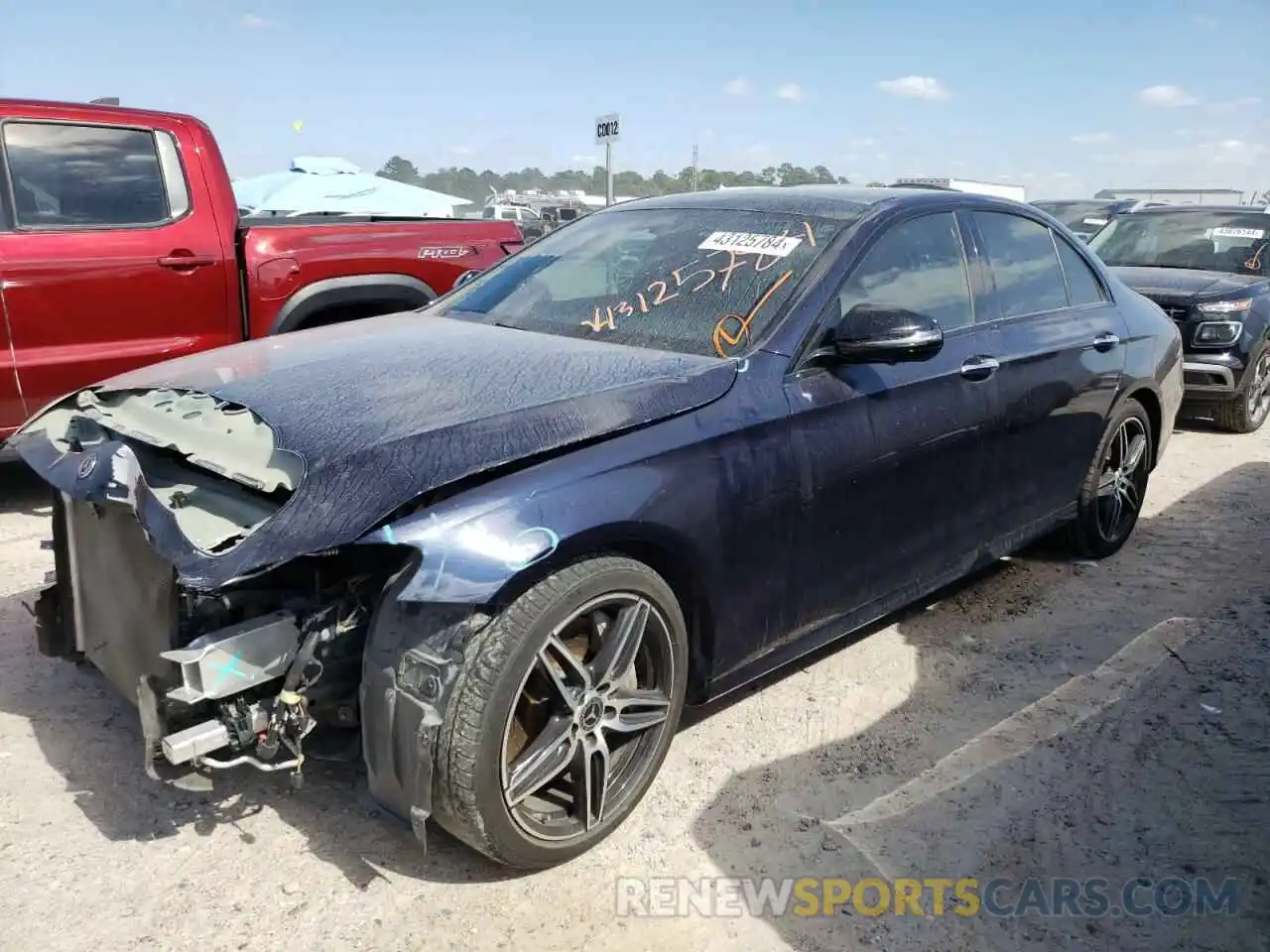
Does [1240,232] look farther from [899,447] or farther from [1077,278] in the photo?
[899,447]

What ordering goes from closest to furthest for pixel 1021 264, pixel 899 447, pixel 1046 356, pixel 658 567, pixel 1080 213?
pixel 658 567
pixel 899 447
pixel 1046 356
pixel 1021 264
pixel 1080 213

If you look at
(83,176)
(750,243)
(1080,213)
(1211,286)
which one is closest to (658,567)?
(750,243)

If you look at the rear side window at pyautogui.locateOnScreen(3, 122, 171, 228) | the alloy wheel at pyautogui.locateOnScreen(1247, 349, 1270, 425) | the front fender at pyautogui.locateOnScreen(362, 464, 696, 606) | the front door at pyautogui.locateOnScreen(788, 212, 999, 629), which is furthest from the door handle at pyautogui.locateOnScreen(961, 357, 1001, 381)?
the alloy wheel at pyautogui.locateOnScreen(1247, 349, 1270, 425)

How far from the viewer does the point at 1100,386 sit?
4.41 m

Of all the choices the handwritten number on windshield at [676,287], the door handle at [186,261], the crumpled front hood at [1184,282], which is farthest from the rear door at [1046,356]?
the door handle at [186,261]

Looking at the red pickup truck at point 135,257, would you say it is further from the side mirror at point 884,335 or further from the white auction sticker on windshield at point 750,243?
the side mirror at point 884,335

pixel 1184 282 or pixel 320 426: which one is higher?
pixel 1184 282

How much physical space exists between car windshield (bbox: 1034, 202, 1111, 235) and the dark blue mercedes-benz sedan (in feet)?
49.5

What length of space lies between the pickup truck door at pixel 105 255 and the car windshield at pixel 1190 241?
7513 millimetres

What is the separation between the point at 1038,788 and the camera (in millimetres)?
3023

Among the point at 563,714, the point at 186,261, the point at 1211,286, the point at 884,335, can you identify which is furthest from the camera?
the point at 1211,286

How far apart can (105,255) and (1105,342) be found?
15.9ft

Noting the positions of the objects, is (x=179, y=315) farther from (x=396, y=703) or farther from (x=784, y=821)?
(x=784, y=821)

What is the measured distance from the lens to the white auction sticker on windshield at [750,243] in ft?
10.9
